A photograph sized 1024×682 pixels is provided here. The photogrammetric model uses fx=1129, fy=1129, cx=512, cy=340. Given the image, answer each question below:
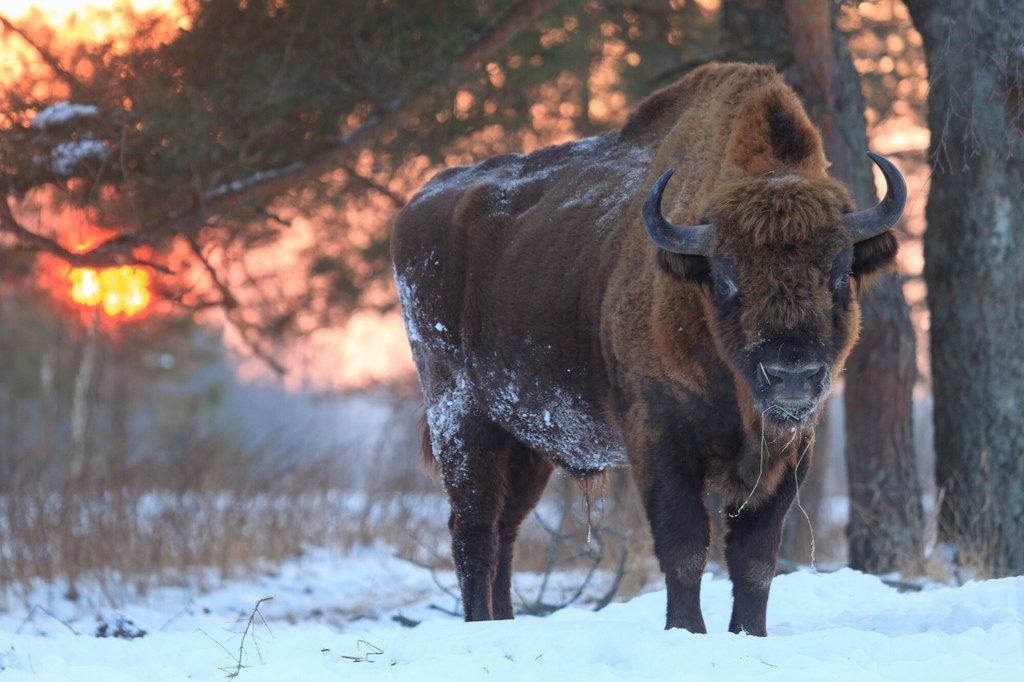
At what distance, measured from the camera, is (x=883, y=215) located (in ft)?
16.6

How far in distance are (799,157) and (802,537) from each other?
6447 millimetres

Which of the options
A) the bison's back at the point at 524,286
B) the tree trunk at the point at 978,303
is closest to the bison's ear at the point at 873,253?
the bison's back at the point at 524,286

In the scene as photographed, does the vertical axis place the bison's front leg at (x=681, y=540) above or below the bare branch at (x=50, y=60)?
below

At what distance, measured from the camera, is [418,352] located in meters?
7.55

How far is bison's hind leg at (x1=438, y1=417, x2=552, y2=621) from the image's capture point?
688cm

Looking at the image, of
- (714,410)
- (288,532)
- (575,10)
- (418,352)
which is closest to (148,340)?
(288,532)

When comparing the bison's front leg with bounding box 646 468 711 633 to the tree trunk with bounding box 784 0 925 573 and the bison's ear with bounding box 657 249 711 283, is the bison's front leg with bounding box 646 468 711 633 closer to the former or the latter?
the bison's ear with bounding box 657 249 711 283

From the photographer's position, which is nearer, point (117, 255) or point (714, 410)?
point (714, 410)

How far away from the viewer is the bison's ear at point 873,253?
5.25m

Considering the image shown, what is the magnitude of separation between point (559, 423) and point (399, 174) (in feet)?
20.2

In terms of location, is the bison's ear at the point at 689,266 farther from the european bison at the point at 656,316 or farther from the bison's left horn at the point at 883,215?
the bison's left horn at the point at 883,215

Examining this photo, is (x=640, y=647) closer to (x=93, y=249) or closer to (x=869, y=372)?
(x=869, y=372)

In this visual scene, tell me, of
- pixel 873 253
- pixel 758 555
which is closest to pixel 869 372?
pixel 873 253

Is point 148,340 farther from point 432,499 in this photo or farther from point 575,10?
point 575,10
